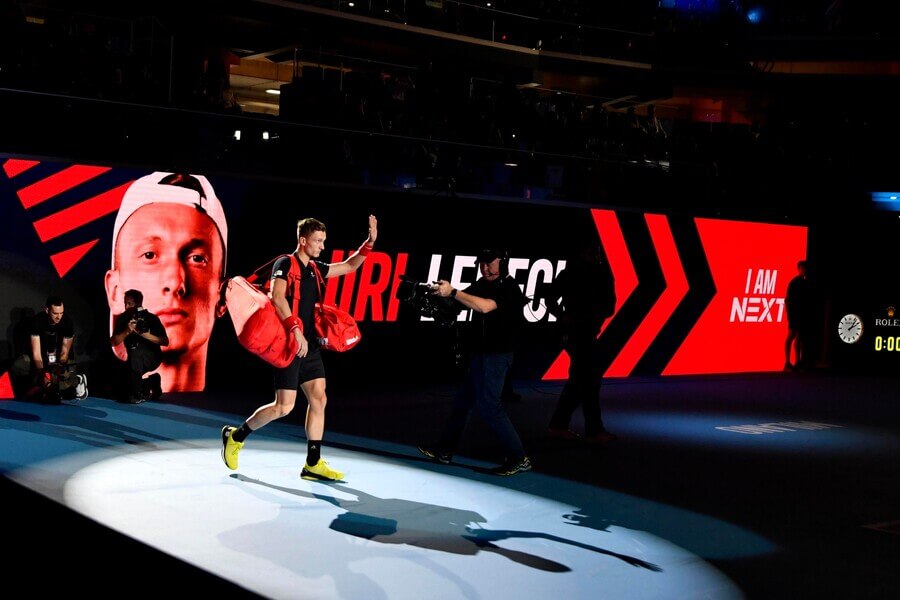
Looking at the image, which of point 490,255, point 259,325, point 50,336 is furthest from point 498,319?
point 50,336

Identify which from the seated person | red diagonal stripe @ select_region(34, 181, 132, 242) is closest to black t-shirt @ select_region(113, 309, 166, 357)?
the seated person

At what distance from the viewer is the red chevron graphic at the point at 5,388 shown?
12070 mm

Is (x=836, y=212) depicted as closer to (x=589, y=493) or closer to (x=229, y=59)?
(x=229, y=59)

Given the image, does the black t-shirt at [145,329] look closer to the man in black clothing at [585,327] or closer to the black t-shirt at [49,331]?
the black t-shirt at [49,331]

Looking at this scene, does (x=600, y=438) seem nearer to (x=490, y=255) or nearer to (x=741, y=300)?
(x=490, y=255)

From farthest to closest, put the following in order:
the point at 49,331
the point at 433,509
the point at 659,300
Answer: the point at 659,300
the point at 49,331
the point at 433,509

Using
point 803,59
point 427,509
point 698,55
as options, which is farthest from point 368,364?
point 803,59

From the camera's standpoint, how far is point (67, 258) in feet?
40.9

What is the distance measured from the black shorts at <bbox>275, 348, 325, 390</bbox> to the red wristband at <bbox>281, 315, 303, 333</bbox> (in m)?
0.32

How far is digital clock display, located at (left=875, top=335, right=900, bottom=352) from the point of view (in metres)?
20.8

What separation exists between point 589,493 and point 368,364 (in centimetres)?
684

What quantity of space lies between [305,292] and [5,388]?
5.93 meters

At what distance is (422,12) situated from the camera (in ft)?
78.6

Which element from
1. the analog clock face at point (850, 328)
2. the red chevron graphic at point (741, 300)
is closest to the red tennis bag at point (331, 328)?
the red chevron graphic at point (741, 300)
